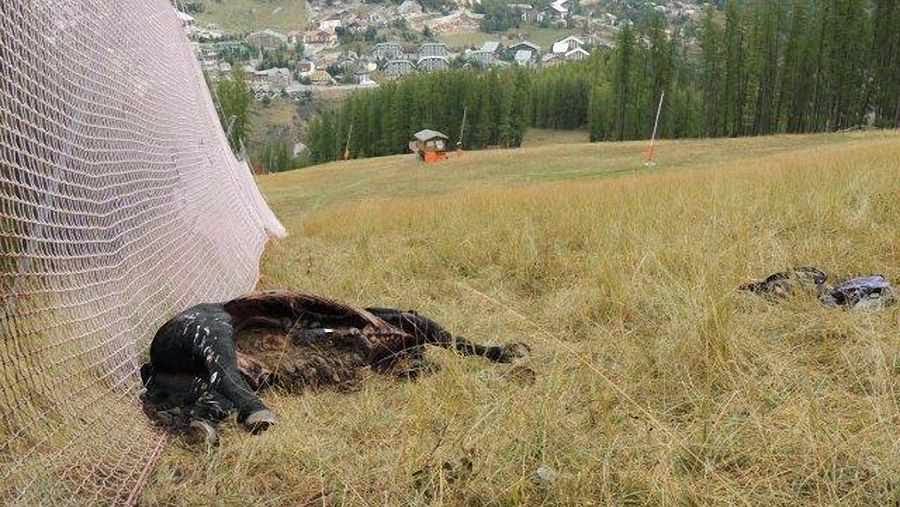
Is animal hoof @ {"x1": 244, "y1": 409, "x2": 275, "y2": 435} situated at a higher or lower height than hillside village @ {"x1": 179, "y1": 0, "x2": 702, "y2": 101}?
higher

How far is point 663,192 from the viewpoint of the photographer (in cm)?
755

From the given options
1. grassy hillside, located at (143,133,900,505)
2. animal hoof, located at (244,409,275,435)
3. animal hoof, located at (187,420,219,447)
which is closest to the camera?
grassy hillside, located at (143,133,900,505)

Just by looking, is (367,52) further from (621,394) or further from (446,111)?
(621,394)

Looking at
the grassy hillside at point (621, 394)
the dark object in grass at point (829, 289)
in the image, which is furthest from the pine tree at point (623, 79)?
the dark object in grass at point (829, 289)

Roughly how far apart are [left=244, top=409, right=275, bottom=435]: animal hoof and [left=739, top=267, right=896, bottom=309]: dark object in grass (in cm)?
222

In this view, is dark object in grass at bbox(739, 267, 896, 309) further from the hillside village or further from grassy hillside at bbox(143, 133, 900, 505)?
the hillside village

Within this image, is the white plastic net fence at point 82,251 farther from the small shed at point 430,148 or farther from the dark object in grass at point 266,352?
the small shed at point 430,148

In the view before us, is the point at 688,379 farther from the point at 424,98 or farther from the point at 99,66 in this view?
the point at 424,98

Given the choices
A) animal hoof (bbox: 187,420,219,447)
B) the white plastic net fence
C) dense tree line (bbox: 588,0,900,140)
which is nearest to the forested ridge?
dense tree line (bbox: 588,0,900,140)

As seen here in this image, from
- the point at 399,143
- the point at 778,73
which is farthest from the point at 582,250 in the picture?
the point at 399,143

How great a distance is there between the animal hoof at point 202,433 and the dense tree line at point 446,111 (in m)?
57.6

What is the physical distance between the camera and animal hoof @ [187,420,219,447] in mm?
2240

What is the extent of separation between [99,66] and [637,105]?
50.3 metres

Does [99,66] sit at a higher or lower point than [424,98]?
higher
